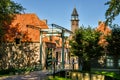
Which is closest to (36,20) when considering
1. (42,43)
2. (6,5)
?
(42,43)

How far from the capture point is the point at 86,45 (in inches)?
1490

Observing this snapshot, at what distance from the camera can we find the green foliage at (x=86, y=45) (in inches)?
1485

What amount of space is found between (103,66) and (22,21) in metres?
12.3

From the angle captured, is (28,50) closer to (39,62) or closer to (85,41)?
(39,62)

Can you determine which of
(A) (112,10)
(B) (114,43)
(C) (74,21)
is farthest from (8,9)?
(C) (74,21)

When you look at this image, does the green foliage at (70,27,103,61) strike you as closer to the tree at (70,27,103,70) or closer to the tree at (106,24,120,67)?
the tree at (70,27,103,70)

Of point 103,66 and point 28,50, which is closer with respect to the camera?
point 28,50

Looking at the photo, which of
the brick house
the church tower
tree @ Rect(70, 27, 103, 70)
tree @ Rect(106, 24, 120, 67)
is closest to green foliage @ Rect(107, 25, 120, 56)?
tree @ Rect(106, 24, 120, 67)

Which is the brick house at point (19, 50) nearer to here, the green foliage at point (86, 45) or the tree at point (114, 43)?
the green foliage at point (86, 45)

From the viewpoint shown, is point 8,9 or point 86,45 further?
point 86,45

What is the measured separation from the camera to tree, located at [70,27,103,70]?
124ft

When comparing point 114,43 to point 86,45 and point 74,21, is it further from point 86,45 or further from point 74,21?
point 74,21

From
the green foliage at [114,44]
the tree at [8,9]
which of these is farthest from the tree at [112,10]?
the green foliage at [114,44]

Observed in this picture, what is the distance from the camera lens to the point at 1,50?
124 ft
